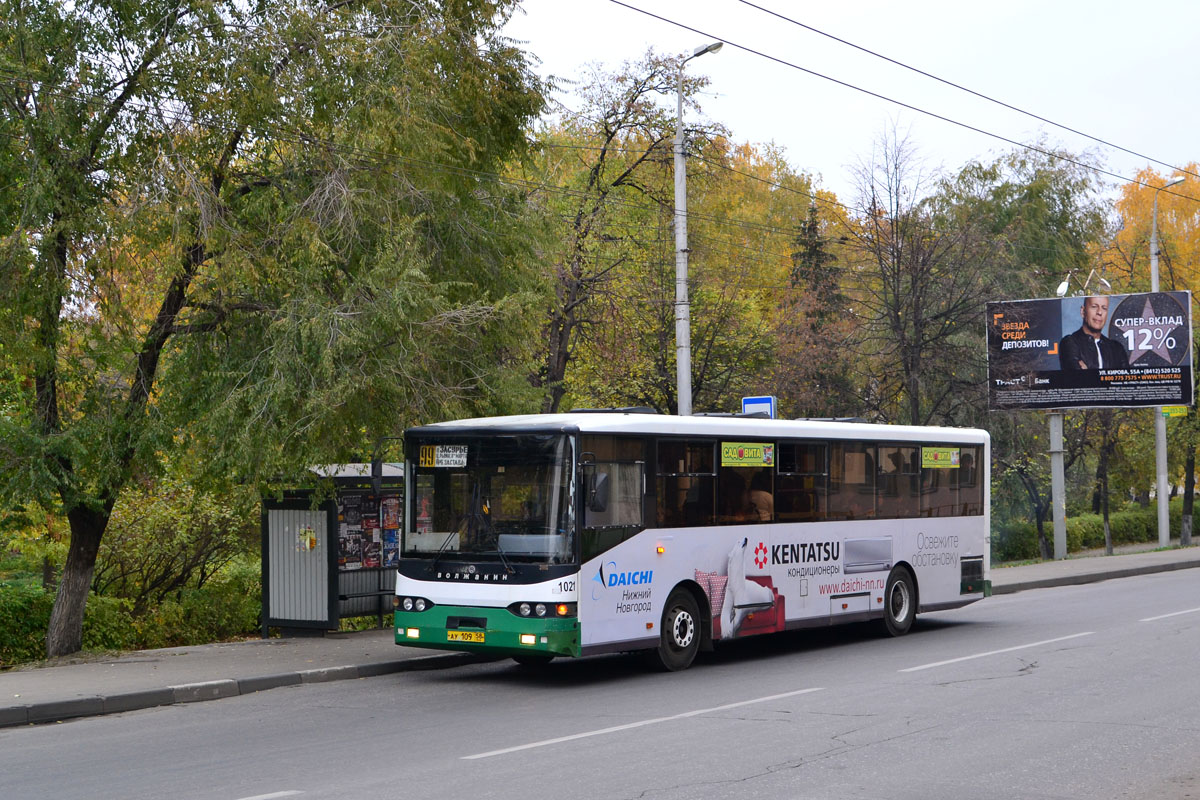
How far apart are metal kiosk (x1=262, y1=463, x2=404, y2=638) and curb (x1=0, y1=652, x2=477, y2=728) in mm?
2639

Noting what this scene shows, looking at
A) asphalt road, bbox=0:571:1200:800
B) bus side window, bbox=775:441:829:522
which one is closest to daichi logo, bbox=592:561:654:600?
asphalt road, bbox=0:571:1200:800

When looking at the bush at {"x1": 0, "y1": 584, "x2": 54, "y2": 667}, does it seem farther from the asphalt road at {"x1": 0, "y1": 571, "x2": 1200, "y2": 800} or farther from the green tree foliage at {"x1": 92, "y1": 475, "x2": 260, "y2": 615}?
the asphalt road at {"x1": 0, "y1": 571, "x2": 1200, "y2": 800}

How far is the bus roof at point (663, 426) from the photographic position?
1305 centimetres

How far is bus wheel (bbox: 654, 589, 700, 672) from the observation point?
13781mm

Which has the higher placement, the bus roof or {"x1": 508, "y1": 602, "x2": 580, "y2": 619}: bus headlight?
the bus roof

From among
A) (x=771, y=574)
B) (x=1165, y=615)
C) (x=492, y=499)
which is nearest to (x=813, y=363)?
(x=1165, y=615)

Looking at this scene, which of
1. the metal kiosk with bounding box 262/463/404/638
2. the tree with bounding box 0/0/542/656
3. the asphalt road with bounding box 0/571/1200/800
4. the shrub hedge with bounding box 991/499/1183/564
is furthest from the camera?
the shrub hedge with bounding box 991/499/1183/564

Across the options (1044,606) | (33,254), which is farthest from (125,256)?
(1044,606)

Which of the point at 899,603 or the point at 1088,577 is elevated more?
the point at 899,603

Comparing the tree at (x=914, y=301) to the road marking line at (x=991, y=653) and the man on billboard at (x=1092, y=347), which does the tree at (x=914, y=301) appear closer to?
the man on billboard at (x=1092, y=347)

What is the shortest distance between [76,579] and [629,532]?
279 inches

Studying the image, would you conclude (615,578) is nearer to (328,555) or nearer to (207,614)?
(328,555)

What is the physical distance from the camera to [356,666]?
14023 mm

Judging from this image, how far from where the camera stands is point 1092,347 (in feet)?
107
